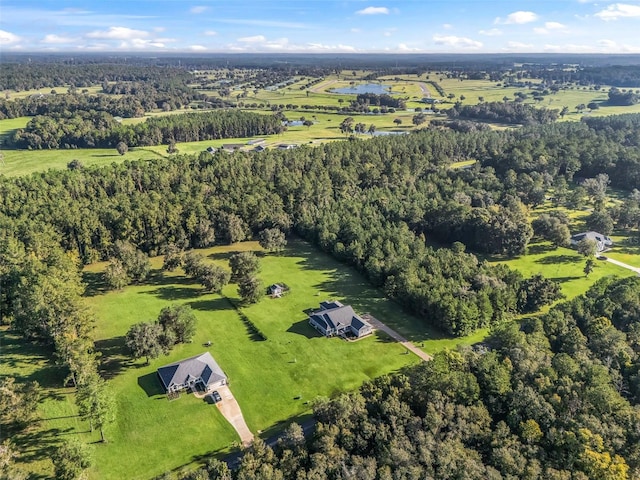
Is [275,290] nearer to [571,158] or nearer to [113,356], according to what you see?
[113,356]

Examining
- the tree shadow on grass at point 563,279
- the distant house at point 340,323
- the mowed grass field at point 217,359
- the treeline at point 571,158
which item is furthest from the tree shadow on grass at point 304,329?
the treeline at point 571,158

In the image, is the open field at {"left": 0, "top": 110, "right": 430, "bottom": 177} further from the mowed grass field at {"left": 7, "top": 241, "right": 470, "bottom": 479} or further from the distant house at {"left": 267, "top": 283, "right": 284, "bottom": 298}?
the distant house at {"left": 267, "top": 283, "right": 284, "bottom": 298}

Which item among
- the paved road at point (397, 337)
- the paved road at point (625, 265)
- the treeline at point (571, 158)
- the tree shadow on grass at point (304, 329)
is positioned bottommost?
the tree shadow on grass at point (304, 329)

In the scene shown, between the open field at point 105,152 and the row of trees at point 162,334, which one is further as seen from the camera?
the open field at point 105,152

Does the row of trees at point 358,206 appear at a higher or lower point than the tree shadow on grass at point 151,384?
higher

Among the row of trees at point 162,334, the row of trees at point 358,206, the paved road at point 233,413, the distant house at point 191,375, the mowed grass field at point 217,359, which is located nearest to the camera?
the mowed grass field at point 217,359

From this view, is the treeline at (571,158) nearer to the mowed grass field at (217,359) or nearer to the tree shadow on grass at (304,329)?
the mowed grass field at (217,359)

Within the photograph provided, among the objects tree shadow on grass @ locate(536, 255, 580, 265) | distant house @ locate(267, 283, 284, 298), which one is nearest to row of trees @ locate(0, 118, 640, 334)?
tree shadow on grass @ locate(536, 255, 580, 265)

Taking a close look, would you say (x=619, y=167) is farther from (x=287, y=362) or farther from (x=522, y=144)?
(x=287, y=362)
